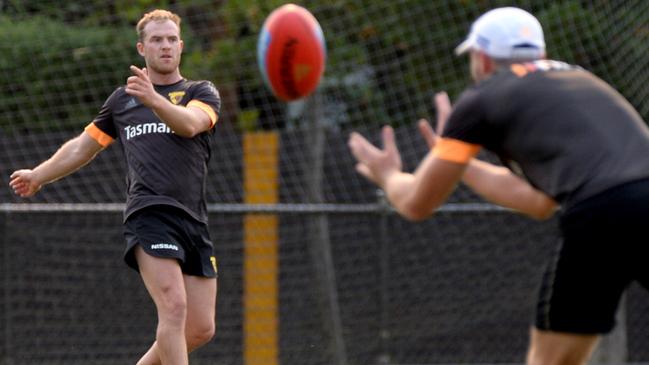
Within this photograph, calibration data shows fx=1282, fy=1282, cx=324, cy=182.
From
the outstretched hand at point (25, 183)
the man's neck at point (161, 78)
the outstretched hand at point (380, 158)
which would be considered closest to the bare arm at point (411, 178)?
the outstretched hand at point (380, 158)

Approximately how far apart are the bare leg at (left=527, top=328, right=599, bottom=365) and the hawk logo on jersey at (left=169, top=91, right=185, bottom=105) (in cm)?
258

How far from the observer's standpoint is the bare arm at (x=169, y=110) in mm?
5824

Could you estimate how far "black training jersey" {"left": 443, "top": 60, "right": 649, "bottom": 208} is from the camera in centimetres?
438

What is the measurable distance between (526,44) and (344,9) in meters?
5.80

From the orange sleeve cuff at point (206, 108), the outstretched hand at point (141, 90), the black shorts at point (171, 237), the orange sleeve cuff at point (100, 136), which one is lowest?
the black shorts at point (171, 237)

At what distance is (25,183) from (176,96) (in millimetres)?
947

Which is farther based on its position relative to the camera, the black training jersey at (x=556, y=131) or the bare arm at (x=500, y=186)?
the bare arm at (x=500, y=186)

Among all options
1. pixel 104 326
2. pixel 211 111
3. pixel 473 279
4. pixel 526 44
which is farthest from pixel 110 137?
pixel 473 279

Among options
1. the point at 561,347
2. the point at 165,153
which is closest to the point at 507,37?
the point at 561,347

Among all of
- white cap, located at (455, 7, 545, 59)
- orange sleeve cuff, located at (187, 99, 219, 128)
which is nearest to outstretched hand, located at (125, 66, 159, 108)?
orange sleeve cuff, located at (187, 99, 219, 128)

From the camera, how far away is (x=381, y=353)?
9969 mm

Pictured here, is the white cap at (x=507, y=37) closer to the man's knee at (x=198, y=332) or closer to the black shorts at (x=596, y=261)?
the black shorts at (x=596, y=261)

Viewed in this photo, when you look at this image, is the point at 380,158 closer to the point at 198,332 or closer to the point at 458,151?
the point at 458,151

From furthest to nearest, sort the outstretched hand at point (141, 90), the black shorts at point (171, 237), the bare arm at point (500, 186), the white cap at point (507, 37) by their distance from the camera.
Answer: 1. the black shorts at point (171, 237)
2. the outstretched hand at point (141, 90)
3. the bare arm at point (500, 186)
4. the white cap at point (507, 37)
